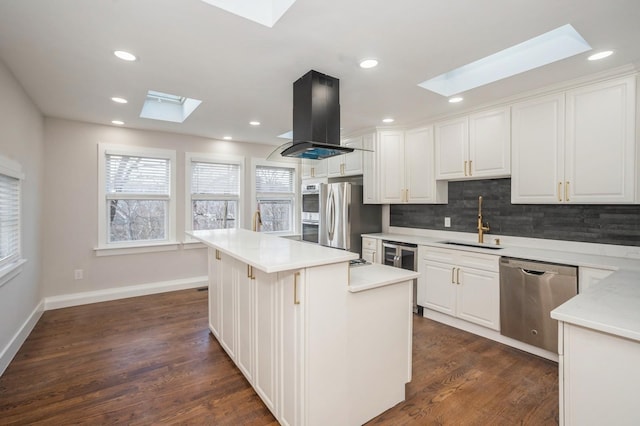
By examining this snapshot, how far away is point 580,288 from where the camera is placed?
2.45 metres

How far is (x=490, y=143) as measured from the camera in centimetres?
324

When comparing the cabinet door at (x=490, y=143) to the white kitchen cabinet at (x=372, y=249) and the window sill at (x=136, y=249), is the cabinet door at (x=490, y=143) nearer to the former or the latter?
the white kitchen cabinet at (x=372, y=249)

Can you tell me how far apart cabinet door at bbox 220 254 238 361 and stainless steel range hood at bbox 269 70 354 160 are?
1.06 metres

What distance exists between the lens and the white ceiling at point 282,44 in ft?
5.60

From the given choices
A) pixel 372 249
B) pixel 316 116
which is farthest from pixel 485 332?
pixel 316 116

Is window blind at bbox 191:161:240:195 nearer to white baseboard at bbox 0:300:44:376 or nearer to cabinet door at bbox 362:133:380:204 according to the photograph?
Answer: cabinet door at bbox 362:133:380:204

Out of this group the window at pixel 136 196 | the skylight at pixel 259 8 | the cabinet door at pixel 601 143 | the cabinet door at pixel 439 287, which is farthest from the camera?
the window at pixel 136 196

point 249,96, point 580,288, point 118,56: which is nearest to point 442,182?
point 580,288

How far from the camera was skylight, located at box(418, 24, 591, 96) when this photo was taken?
2.23 meters

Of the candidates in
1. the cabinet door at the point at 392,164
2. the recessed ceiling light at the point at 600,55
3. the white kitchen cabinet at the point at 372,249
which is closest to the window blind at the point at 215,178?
the white kitchen cabinet at the point at 372,249

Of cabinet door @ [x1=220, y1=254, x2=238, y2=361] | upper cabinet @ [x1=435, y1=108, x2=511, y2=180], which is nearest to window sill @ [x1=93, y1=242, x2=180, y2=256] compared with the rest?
cabinet door @ [x1=220, y1=254, x2=238, y2=361]

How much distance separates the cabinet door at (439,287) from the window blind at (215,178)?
334 centimetres

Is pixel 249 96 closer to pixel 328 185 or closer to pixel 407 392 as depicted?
pixel 328 185

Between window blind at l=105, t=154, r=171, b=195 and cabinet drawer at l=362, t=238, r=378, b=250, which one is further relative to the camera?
window blind at l=105, t=154, r=171, b=195
